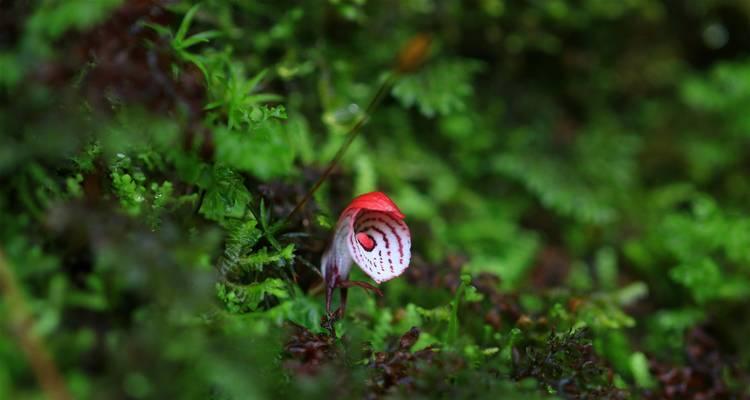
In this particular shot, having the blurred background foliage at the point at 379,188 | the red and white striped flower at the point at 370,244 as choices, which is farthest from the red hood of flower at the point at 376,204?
the blurred background foliage at the point at 379,188

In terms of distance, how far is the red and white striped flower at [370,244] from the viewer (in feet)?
4.89

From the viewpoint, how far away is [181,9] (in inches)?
69.5

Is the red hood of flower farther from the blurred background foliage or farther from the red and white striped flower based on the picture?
the blurred background foliage

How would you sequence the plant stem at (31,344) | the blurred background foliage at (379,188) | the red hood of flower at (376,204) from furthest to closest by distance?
the red hood of flower at (376,204) → the blurred background foliage at (379,188) → the plant stem at (31,344)

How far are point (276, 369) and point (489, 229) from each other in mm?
1562

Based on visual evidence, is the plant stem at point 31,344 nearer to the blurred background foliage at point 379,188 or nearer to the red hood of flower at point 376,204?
the blurred background foliage at point 379,188

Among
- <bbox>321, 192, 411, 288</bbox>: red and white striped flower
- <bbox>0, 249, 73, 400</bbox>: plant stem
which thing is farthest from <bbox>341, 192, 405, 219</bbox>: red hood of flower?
<bbox>0, 249, 73, 400</bbox>: plant stem

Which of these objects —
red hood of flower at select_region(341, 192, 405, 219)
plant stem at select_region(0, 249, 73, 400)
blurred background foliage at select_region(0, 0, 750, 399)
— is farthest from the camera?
red hood of flower at select_region(341, 192, 405, 219)

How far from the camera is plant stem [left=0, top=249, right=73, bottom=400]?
94 centimetres

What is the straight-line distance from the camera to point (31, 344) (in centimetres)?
95

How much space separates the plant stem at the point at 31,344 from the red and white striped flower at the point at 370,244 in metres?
0.70

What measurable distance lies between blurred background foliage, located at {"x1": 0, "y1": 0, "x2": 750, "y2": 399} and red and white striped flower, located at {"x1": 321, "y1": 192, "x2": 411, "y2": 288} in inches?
3.2

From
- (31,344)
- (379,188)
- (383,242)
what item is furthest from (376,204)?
(379,188)

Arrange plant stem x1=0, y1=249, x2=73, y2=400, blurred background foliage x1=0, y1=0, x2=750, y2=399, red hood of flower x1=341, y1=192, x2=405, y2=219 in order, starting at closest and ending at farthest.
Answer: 1. plant stem x1=0, y1=249, x2=73, y2=400
2. blurred background foliage x1=0, y1=0, x2=750, y2=399
3. red hood of flower x1=341, y1=192, x2=405, y2=219
